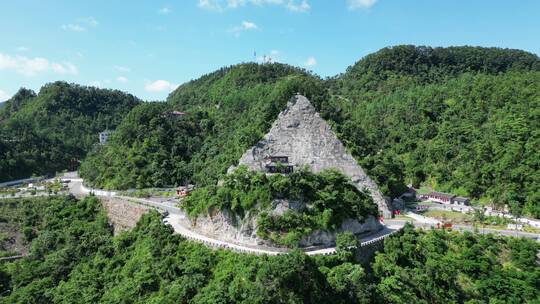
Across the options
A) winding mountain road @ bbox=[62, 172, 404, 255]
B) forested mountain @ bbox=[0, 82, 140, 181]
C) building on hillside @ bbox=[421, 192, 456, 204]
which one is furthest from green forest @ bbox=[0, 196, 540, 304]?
forested mountain @ bbox=[0, 82, 140, 181]

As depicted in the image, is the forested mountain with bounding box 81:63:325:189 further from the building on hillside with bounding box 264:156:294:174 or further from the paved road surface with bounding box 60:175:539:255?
the paved road surface with bounding box 60:175:539:255

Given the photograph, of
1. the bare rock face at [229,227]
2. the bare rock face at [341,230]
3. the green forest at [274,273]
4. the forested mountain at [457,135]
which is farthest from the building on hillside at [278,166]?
the green forest at [274,273]

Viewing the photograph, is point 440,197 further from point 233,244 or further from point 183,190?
point 183,190

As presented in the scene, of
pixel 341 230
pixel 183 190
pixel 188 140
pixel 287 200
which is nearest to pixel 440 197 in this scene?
pixel 341 230

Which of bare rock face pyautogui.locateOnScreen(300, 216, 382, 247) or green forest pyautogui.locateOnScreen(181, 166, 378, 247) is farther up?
green forest pyautogui.locateOnScreen(181, 166, 378, 247)

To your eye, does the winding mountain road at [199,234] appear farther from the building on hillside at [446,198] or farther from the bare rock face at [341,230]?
the building on hillside at [446,198]

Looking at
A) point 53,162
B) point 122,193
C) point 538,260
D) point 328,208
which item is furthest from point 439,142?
point 53,162
